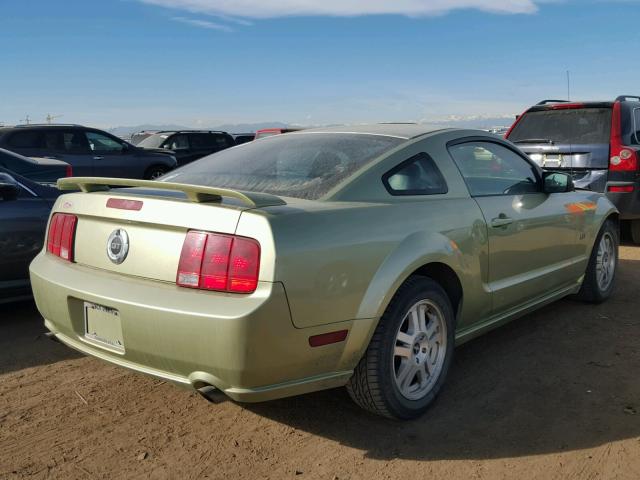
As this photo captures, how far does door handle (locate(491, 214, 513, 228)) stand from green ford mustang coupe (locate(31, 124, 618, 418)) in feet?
0.05

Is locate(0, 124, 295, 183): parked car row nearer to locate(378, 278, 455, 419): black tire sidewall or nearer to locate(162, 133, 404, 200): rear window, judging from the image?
locate(162, 133, 404, 200): rear window

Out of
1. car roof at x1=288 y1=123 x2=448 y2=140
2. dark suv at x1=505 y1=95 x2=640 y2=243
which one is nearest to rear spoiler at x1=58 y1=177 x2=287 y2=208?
car roof at x1=288 y1=123 x2=448 y2=140

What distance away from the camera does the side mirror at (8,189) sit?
15.7 feet

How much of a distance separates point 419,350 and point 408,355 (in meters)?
0.12

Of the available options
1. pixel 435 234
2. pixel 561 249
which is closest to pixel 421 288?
pixel 435 234

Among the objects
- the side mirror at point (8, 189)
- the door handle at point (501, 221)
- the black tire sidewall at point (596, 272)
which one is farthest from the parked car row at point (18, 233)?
the black tire sidewall at point (596, 272)

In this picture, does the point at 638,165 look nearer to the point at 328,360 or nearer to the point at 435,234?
the point at 435,234

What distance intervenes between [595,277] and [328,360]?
10.3 ft

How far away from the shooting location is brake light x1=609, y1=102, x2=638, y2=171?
7.14 m

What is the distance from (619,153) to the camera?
23.5ft

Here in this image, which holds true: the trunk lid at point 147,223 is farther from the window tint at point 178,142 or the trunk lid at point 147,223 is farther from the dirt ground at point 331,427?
the window tint at point 178,142

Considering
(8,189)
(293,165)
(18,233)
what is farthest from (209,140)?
(293,165)

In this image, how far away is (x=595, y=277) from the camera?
5016 mm

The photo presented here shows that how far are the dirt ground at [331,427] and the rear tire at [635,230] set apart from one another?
433 cm
